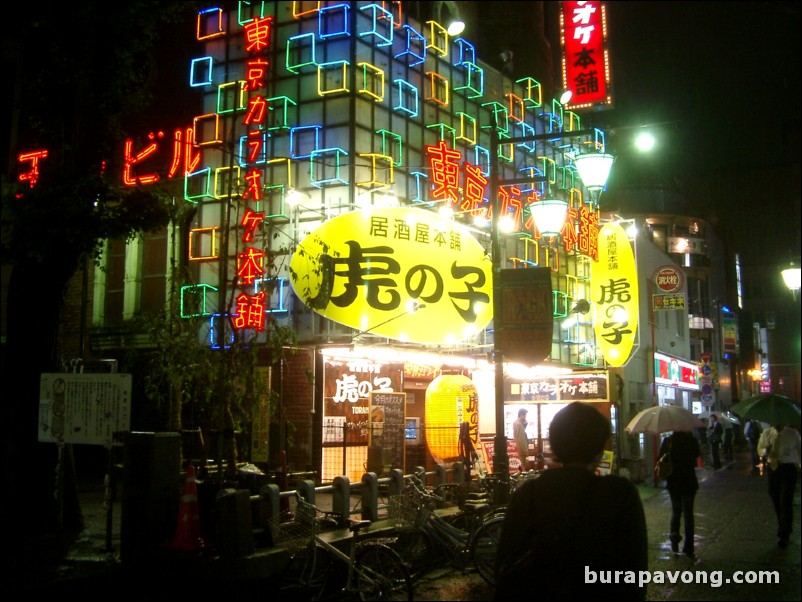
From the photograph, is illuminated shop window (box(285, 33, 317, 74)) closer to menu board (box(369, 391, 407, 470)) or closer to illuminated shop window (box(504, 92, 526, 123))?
menu board (box(369, 391, 407, 470))

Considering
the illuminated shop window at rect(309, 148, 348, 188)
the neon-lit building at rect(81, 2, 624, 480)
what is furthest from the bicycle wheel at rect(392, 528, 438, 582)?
the illuminated shop window at rect(309, 148, 348, 188)

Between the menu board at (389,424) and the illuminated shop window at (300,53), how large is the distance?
327 inches

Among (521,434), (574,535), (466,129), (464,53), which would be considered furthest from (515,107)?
(574,535)

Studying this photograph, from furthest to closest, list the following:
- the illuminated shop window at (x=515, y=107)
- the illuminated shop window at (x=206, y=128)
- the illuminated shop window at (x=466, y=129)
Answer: the illuminated shop window at (x=515, y=107) < the illuminated shop window at (x=466, y=129) < the illuminated shop window at (x=206, y=128)

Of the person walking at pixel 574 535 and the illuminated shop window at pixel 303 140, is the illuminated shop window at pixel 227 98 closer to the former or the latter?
the illuminated shop window at pixel 303 140

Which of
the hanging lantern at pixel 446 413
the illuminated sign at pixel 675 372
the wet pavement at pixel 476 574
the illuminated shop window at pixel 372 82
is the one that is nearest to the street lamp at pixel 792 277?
the illuminated sign at pixel 675 372

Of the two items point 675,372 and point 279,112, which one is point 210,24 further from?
point 675,372

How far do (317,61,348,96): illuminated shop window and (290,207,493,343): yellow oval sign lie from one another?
4.85 meters

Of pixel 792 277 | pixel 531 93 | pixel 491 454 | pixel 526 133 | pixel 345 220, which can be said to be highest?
pixel 531 93

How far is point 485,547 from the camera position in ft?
33.6

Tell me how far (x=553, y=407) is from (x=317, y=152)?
10.6m

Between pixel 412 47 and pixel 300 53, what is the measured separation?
3.23 meters

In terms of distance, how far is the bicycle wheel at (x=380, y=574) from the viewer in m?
8.83

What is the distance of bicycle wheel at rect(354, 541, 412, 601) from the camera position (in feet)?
29.0
